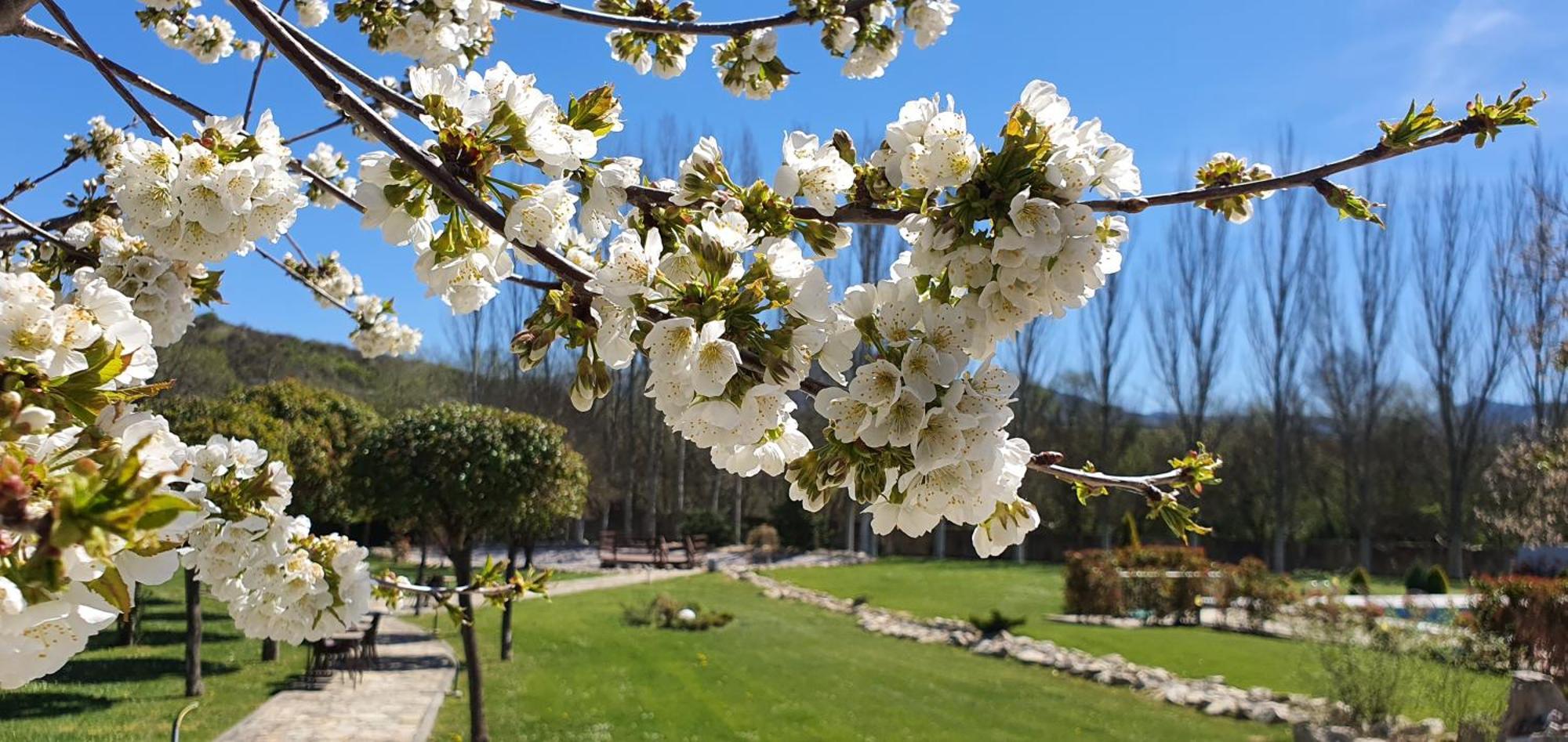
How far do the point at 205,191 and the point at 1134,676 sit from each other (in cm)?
1014

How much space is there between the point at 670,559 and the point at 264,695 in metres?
15.7

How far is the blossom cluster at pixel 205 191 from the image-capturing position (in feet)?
4.53

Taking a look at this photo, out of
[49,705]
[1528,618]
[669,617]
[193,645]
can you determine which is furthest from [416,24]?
[669,617]

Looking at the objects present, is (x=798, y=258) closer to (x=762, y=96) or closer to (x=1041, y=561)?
(x=762, y=96)

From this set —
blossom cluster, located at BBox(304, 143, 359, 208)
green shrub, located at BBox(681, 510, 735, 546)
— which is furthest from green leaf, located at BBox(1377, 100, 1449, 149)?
green shrub, located at BBox(681, 510, 735, 546)

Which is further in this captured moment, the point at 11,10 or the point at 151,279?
the point at 151,279

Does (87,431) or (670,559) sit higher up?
(87,431)

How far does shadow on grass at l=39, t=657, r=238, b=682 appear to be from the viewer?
7.72m

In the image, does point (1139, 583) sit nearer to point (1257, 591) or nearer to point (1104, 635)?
point (1257, 591)

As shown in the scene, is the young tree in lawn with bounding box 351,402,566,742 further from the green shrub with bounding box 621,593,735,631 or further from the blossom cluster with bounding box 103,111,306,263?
the blossom cluster with bounding box 103,111,306,263

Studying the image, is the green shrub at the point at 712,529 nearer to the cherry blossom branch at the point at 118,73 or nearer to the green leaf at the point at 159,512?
the cherry blossom branch at the point at 118,73

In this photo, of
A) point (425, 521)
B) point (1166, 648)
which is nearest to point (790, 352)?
point (425, 521)

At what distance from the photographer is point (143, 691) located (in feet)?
24.7

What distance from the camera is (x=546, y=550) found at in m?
28.2
